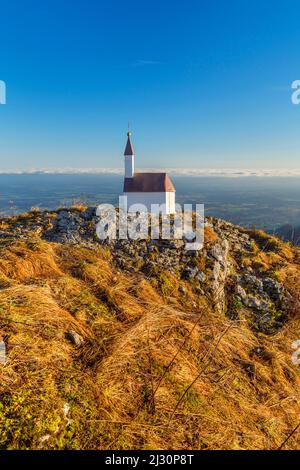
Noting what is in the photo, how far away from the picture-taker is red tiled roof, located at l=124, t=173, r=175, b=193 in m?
16.9

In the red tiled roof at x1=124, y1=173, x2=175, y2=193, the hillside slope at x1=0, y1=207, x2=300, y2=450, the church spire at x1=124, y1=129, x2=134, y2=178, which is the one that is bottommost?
the hillside slope at x1=0, y1=207, x2=300, y2=450

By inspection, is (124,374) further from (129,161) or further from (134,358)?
(129,161)

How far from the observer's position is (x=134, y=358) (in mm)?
3508

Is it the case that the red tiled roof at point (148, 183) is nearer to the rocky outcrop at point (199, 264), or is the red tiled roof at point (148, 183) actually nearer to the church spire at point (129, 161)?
the church spire at point (129, 161)

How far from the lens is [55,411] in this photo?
2.50m

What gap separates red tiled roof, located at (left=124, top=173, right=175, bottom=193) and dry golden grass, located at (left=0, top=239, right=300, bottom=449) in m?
12.1

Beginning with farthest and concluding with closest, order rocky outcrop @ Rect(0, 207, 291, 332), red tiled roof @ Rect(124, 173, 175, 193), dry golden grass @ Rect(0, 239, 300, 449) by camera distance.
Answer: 1. red tiled roof @ Rect(124, 173, 175, 193)
2. rocky outcrop @ Rect(0, 207, 291, 332)
3. dry golden grass @ Rect(0, 239, 300, 449)

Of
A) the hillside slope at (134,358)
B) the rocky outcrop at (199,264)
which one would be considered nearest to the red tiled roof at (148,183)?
the rocky outcrop at (199,264)

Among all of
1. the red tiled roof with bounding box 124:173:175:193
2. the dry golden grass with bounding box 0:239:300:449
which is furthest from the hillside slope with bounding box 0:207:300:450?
the red tiled roof with bounding box 124:173:175:193

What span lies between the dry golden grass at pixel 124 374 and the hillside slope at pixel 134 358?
0.04 ft

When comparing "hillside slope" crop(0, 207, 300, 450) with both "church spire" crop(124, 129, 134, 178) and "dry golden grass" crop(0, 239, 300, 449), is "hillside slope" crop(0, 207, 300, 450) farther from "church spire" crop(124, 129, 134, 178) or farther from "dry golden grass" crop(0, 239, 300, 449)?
"church spire" crop(124, 129, 134, 178)

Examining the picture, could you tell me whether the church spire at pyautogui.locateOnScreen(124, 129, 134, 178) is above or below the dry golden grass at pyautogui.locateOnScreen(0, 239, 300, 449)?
above

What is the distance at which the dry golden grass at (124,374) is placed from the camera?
8.30 ft

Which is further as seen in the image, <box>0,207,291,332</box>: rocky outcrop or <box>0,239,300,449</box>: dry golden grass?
<box>0,207,291,332</box>: rocky outcrop
